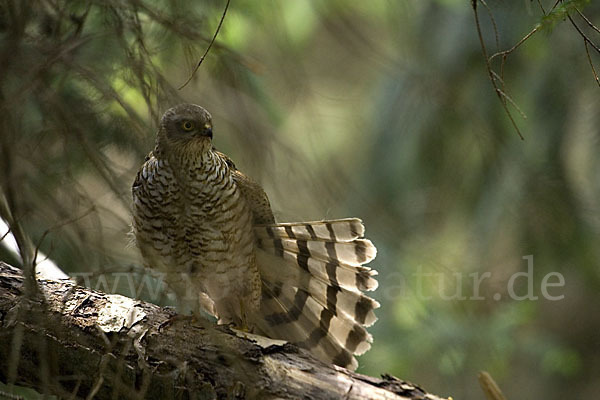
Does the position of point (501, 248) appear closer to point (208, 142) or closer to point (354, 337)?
point (354, 337)

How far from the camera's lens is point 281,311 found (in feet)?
10.5

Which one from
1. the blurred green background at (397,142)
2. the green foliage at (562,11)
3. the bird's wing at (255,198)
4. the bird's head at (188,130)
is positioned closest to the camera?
the green foliage at (562,11)

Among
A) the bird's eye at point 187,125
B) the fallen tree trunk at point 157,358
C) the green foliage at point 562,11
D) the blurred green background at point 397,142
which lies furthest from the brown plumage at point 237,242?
the green foliage at point 562,11

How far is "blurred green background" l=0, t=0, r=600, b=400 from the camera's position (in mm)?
2146

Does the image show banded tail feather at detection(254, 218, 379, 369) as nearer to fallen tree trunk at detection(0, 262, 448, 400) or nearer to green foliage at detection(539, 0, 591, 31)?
fallen tree trunk at detection(0, 262, 448, 400)

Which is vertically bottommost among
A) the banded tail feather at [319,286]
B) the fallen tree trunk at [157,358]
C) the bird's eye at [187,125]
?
the fallen tree trunk at [157,358]

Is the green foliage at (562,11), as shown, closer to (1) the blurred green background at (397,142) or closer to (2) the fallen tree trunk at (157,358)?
(1) the blurred green background at (397,142)

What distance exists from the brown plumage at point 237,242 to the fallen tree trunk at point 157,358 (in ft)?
1.46

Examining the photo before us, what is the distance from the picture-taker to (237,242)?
3.04m

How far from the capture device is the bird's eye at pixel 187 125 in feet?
9.43

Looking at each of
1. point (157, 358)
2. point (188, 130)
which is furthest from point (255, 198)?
point (157, 358)

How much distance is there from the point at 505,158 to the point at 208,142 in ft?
5.54

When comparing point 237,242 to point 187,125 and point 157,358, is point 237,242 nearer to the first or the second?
point 187,125

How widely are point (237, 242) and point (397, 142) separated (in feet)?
5.88
